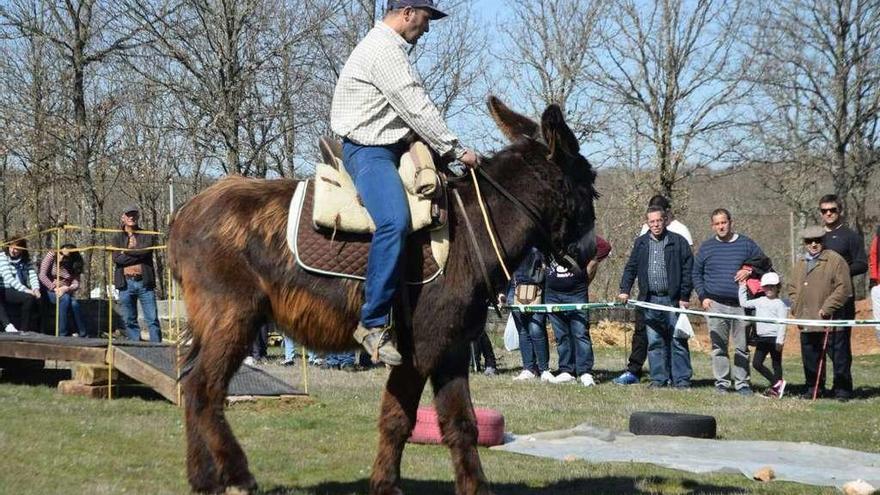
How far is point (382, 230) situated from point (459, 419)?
1226 mm

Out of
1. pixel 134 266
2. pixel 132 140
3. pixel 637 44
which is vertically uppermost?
pixel 637 44

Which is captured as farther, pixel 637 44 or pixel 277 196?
pixel 637 44

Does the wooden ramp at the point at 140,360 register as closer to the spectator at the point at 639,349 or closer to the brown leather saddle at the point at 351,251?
the brown leather saddle at the point at 351,251

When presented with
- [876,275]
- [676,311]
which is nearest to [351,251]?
[676,311]

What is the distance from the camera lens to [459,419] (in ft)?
20.7

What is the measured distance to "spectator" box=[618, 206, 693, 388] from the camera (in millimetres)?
14773

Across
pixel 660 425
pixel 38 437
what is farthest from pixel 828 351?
pixel 38 437

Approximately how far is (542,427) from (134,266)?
8187 mm

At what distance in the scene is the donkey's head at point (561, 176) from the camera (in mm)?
6578

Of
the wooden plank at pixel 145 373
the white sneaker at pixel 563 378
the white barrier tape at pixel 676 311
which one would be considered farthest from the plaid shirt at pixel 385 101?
the white sneaker at pixel 563 378

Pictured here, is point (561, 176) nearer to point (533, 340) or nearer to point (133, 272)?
point (533, 340)

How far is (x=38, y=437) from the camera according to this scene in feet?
29.1

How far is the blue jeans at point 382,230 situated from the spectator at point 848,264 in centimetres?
948

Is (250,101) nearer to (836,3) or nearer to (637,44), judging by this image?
(637,44)
